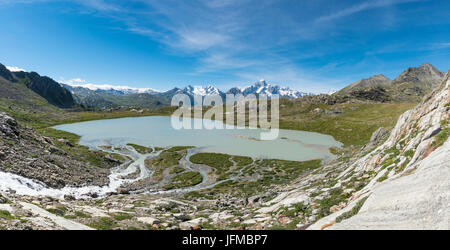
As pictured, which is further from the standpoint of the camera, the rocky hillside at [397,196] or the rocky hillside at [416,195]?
the rocky hillside at [397,196]

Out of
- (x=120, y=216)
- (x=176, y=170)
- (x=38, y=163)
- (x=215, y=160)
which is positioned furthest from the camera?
(x=215, y=160)

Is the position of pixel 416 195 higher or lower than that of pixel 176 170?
higher

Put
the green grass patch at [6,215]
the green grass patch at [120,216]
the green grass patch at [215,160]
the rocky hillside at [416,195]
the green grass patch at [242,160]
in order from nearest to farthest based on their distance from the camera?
the rocky hillside at [416,195]
the green grass patch at [6,215]
the green grass patch at [120,216]
the green grass patch at [215,160]
the green grass patch at [242,160]

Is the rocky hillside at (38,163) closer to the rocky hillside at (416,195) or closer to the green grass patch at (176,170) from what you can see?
the green grass patch at (176,170)

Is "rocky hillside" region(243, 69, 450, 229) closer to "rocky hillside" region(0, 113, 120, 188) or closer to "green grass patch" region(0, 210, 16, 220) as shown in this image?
"green grass patch" region(0, 210, 16, 220)

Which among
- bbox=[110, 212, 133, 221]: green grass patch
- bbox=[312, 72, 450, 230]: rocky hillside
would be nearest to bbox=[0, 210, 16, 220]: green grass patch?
bbox=[110, 212, 133, 221]: green grass patch

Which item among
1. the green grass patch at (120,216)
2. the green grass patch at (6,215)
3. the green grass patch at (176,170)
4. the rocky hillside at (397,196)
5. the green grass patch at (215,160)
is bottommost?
the green grass patch at (176,170)

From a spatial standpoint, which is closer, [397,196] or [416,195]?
[416,195]

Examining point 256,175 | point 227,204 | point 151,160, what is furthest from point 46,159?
point 256,175

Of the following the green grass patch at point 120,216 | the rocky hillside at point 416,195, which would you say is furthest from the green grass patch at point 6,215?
the rocky hillside at point 416,195

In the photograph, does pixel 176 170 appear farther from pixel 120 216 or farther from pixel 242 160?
pixel 120 216

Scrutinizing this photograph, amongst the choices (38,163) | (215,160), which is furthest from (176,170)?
(38,163)

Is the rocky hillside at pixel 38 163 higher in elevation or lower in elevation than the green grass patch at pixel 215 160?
higher
